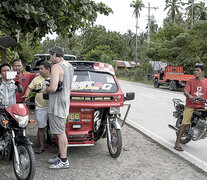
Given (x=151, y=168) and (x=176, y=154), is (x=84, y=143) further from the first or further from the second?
(x=176, y=154)

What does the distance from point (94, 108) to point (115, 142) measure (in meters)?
0.74

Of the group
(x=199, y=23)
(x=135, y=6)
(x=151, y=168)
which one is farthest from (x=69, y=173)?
(x=135, y=6)

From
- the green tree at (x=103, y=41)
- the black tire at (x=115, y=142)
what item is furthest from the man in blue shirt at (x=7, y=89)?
the green tree at (x=103, y=41)

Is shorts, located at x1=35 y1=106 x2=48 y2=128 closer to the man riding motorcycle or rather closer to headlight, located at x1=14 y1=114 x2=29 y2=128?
headlight, located at x1=14 y1=114 x2=29 y2=128

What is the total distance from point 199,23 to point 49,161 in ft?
71.3

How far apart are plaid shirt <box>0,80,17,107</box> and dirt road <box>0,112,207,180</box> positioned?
40.6 inches

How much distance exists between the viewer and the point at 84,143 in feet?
16.4

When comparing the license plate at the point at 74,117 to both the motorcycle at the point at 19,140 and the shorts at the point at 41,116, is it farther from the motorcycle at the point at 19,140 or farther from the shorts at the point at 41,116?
the motorcycle at the point at 19,140

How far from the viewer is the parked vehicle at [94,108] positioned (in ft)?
16.0

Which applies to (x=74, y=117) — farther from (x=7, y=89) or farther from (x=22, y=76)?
(x=22, y=76)

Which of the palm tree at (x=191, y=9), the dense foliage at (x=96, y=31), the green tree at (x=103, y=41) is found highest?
the palm tree at (x=191, y=9)

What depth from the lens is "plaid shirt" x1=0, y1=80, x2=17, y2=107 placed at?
4.52m

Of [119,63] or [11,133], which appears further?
[119,63]

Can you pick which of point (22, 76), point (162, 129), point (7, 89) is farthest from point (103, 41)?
point (7, 89)
